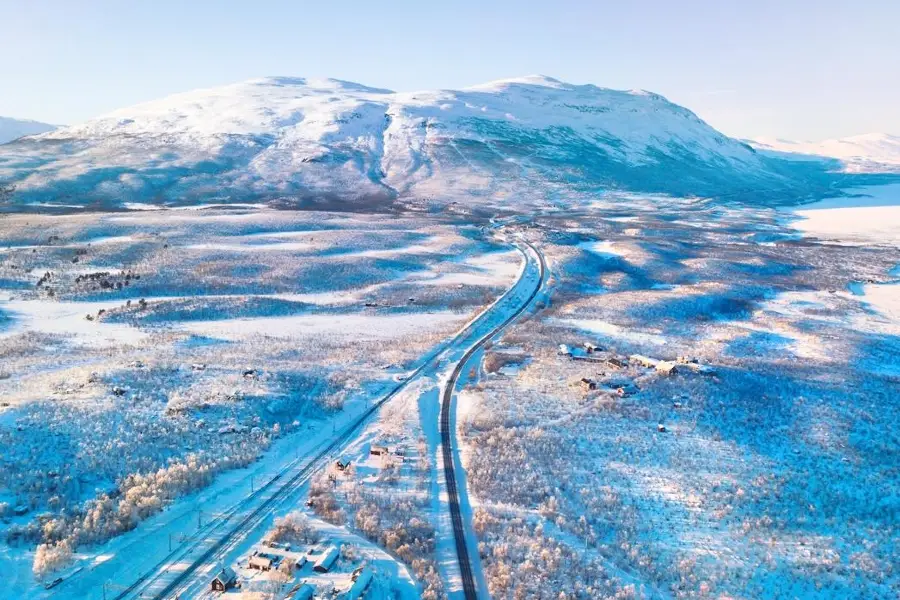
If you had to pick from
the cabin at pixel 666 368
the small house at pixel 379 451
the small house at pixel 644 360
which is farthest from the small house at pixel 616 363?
the small house at pixel 379 451

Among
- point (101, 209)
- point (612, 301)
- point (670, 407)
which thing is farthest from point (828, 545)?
point (101, 209)

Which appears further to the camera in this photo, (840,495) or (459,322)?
(459,322)

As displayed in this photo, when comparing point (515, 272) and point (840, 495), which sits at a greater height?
point (515, 272)

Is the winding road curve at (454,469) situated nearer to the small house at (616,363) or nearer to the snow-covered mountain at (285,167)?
the small house at (616,363)

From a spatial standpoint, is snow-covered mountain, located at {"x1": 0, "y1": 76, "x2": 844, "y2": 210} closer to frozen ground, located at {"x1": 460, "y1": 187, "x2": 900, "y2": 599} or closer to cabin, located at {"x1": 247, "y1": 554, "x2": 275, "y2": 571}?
frozen ground, located at {"x1": 460, "y1": 187, "x2": 900, "y2": 599}

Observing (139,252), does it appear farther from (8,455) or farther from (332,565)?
(332,565)

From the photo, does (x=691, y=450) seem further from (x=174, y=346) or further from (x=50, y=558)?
(x=174, y=346)
